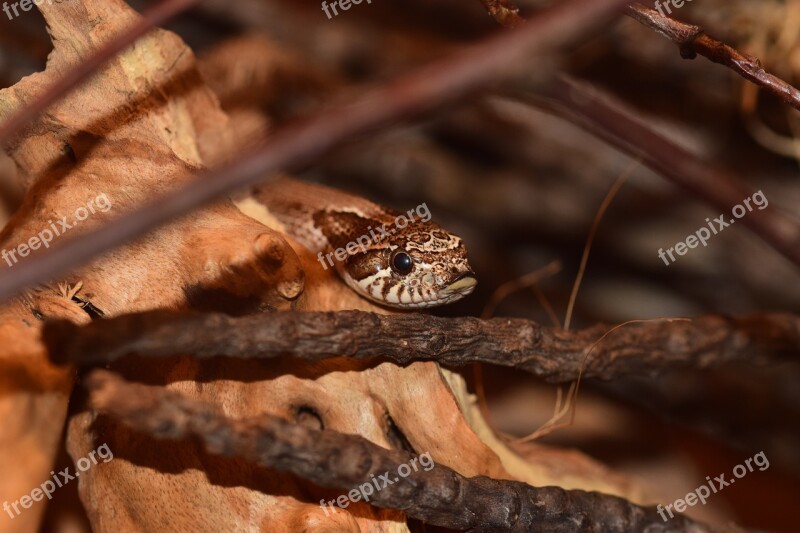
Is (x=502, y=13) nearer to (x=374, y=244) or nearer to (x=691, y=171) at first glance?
(x=374, y=244)

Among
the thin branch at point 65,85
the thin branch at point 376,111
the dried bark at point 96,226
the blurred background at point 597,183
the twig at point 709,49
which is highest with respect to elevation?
the thin branch at point 376,111

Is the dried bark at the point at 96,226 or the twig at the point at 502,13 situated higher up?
the twig at the point at 502,13

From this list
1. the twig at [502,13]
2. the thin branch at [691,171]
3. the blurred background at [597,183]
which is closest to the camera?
the thin branch at [691,171]

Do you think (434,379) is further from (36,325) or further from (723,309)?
(723,309)

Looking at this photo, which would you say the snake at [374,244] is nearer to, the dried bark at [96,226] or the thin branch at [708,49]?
the dried bark at [96,226]

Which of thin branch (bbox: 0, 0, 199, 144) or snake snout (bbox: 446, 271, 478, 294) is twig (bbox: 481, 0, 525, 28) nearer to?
snake snout (bbox: 446, 271, 478, 294)

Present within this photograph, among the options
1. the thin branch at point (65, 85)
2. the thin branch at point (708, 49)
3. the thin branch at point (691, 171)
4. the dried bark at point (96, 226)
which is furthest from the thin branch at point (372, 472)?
the thin branch at point (708, 49)
